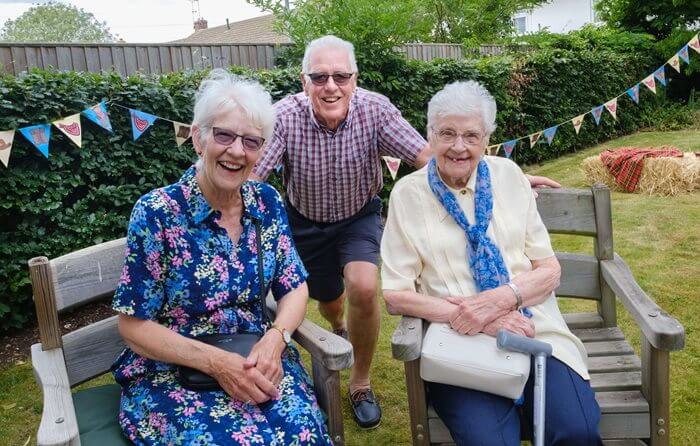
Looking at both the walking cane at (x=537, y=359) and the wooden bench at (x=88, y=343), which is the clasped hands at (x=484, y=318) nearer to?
the walking cane at (x=537, y=359)

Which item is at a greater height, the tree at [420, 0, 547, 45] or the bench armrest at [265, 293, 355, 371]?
the tree at [420, 0, 547, 45]

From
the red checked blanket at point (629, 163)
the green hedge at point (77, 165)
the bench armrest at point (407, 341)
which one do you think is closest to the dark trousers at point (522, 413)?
the bench armrest at point (407, 341)

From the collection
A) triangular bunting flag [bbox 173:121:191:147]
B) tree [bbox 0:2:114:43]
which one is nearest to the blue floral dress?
triangular bunting flag [bbox 173:121:191:147]

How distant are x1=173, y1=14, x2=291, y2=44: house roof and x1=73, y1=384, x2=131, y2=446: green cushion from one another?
23427mm

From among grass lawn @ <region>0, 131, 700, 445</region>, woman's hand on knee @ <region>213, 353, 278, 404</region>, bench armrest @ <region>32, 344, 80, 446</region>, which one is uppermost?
bench armrest @ <region>32, 344, 80, 446</region>

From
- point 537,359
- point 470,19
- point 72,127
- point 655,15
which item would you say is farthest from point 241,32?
point 537,359

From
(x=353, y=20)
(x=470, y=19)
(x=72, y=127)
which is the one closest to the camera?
(x=72, y=127)

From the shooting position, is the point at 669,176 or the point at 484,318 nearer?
the point at 484,318

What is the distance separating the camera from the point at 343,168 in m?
2.98

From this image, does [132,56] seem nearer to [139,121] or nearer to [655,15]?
[139,121]

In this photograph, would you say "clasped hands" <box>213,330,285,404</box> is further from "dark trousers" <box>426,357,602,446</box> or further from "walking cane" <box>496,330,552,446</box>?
"walking cane" <box>496,330,552,446</box>

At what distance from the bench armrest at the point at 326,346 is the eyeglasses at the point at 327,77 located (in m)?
1.24

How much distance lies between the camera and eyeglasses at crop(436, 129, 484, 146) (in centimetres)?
224

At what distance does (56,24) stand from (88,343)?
43.1 metres
